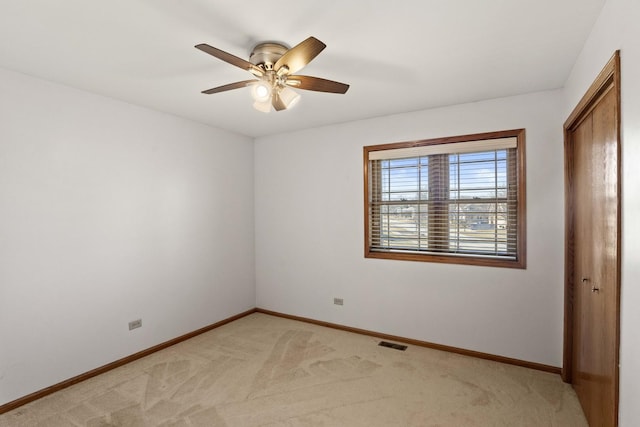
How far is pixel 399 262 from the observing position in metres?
3.68

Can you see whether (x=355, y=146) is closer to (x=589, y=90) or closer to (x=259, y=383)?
(x=589, y=90)

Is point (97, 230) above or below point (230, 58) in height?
below

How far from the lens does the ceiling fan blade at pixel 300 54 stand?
1710 mm

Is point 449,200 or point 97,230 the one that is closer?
point 97,230

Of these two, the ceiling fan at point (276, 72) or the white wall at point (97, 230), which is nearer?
the ceiling fan at point (276, 72)

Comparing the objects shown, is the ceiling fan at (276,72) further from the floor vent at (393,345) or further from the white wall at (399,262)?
the floor vent at (393,345)

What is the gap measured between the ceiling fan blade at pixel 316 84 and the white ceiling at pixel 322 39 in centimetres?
23

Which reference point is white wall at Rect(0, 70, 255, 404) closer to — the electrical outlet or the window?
the electrical outlet

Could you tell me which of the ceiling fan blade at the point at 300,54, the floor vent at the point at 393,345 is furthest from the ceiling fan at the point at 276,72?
the floor vent at the point at 393,345

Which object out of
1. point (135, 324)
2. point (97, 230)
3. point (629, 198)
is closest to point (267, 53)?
point (629, 198)

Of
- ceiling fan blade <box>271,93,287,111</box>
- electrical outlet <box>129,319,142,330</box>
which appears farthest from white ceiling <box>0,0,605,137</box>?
electrical outlet <box>129,319,142,330</box>

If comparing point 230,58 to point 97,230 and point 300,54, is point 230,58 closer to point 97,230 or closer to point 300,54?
point 300,54

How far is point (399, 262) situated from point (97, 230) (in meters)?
3.03

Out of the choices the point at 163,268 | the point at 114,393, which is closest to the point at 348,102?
the point at 163,268
